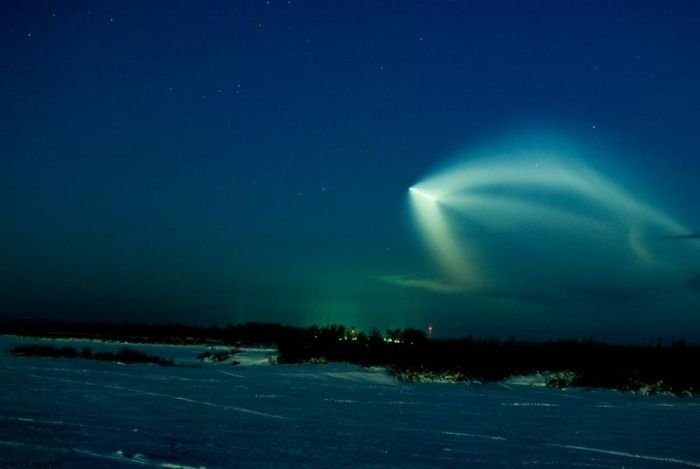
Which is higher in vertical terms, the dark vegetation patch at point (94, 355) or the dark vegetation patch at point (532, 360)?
the dark vegetation patch at point (532, 360)

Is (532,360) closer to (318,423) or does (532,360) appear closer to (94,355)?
(318,423)

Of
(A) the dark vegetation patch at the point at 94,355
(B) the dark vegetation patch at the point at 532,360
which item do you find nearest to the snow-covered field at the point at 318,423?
(B) the dark vegetation patch at the point at 532,360

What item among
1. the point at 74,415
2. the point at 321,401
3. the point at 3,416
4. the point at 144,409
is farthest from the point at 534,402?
the point at 3,416

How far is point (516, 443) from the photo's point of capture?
10992 millimetres

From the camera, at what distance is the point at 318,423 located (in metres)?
12.1

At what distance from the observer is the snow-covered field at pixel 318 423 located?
9195mm

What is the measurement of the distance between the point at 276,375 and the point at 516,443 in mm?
10750

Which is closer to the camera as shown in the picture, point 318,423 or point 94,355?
point 318,423

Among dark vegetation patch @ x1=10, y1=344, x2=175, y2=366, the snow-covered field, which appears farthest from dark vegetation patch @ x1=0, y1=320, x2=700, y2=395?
the snow-covered field

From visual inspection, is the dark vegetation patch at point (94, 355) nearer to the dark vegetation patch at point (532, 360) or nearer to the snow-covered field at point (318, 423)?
the dark vegetation patch at point (532, 360)

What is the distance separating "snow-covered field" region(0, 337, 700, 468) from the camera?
9.20 metres

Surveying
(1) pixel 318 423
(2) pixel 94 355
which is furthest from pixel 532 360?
(2) pixel 94 355

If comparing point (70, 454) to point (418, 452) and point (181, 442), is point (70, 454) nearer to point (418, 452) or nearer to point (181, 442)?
point (181, 442)

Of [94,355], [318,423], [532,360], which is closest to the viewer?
[318,423]
